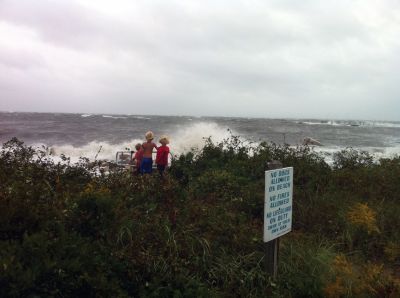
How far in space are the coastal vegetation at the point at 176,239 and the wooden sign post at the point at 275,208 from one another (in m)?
0.24

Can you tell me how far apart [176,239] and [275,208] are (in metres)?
1.20

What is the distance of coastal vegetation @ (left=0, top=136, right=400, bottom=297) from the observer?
364 centimetres

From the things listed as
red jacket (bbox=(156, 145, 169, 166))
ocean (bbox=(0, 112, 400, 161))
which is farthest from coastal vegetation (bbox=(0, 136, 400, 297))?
red jacket (bbox=(156, 145, 169, 166))

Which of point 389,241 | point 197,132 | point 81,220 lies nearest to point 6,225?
point 81,220

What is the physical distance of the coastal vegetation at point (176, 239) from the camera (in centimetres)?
364

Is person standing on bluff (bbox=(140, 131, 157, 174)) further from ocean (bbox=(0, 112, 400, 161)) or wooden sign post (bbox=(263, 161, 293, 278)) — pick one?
wooden sign post (bbox=(263, 161, 293, 278))

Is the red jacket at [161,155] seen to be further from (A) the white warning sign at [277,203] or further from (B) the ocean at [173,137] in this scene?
(A) the white warning sign at [277,203]

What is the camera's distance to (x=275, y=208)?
4.76 meters

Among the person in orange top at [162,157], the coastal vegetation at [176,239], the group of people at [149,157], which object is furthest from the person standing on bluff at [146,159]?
the coastal vegetation at [176,239]

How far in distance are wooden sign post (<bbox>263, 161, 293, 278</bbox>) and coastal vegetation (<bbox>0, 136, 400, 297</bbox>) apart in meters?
0.24

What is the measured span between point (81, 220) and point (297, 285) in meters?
2.37

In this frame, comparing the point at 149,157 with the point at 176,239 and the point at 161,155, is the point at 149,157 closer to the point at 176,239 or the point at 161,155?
the point at 161,155

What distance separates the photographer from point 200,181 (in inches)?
336

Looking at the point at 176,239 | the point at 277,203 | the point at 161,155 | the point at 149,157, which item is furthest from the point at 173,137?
the point at 277,203
